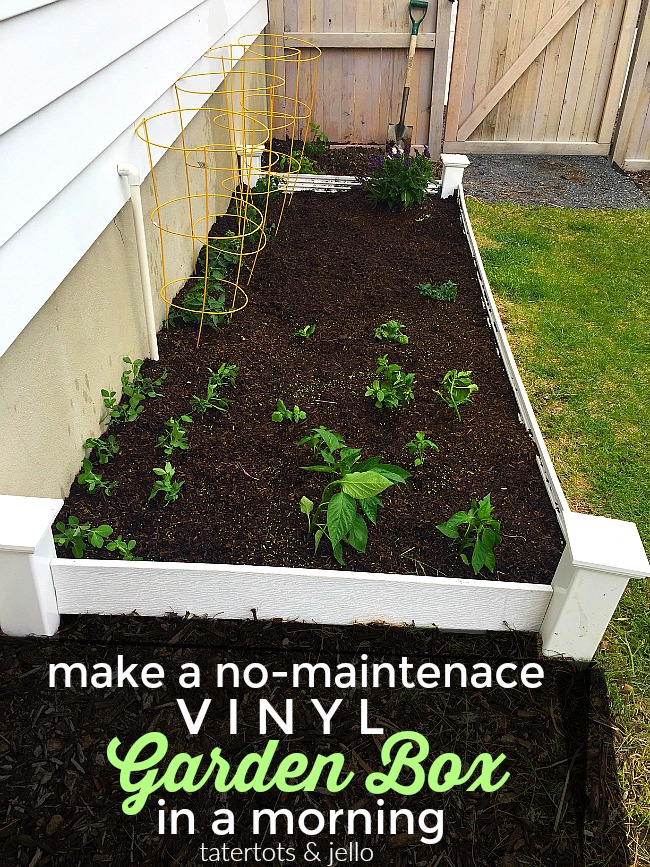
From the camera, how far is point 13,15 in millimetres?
1929

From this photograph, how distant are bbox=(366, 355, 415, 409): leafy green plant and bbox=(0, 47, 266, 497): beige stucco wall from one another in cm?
97

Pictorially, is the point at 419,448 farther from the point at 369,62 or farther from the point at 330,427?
the point at 369,62

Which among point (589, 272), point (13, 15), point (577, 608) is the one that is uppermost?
point (13, 15)

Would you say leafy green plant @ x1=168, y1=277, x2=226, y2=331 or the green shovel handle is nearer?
leafy green plant @ x1=168, y1=277, x2=226, y2=331

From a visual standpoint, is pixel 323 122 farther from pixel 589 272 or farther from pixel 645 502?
pixel 645 502

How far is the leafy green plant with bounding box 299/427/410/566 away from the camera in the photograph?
2344mm

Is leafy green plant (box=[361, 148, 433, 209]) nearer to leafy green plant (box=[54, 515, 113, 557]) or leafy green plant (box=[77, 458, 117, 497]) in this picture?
leafy green plant (box=[77, 458, 117, 497])

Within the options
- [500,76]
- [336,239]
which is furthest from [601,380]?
[500,76]

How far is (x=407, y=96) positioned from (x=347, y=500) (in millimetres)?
5534

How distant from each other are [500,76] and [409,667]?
667 centimetres

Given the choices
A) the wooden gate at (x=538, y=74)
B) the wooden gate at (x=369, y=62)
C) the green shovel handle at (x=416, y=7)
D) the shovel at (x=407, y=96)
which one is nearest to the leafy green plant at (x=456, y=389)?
the shovel at (x=407, y=96)

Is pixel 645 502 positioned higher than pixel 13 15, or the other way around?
pixel 13 15

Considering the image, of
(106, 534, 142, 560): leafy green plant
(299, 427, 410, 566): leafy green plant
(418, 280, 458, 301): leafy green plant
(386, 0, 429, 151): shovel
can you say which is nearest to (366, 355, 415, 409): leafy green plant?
(299, 427, 410, 566): leafy green plant

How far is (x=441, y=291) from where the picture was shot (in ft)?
13.5
